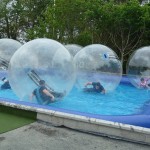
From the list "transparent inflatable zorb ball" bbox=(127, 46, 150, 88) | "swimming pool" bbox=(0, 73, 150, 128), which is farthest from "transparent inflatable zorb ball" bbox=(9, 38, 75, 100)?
"transparent inflatable zorb ball" bbox=(127, 46, 150, 88)

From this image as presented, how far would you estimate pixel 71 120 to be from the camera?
6070 millimetres

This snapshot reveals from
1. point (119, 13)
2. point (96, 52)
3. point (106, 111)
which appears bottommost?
point (106, 111)

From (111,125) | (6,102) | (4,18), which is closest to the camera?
(111,125)

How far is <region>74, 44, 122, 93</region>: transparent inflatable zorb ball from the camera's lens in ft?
33.2

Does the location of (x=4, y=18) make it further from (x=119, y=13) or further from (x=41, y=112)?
(x=41, y=112)

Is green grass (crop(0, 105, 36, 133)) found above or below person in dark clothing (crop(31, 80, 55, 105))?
below

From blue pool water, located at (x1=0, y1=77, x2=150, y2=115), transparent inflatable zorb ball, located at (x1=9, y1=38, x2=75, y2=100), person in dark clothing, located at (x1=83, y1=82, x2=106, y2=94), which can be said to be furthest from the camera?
person in dark clothing, located at (x1=83, y1=82, x2=106, y2=94)

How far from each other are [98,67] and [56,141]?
4.89 metres

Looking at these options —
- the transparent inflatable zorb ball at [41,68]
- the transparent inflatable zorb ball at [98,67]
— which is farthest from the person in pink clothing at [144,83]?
the transparent inflatable zorb ball at [41,68]

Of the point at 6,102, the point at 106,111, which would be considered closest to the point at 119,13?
the point at 106,111

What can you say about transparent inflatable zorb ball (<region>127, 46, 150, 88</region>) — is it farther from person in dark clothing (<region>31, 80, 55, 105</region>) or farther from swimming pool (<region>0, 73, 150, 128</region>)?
person in dark clothing (<region>31, 80, 55, 105</region>)

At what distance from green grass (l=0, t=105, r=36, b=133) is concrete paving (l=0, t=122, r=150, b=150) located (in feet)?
0.79

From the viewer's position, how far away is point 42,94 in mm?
8141

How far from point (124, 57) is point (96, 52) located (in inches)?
285
